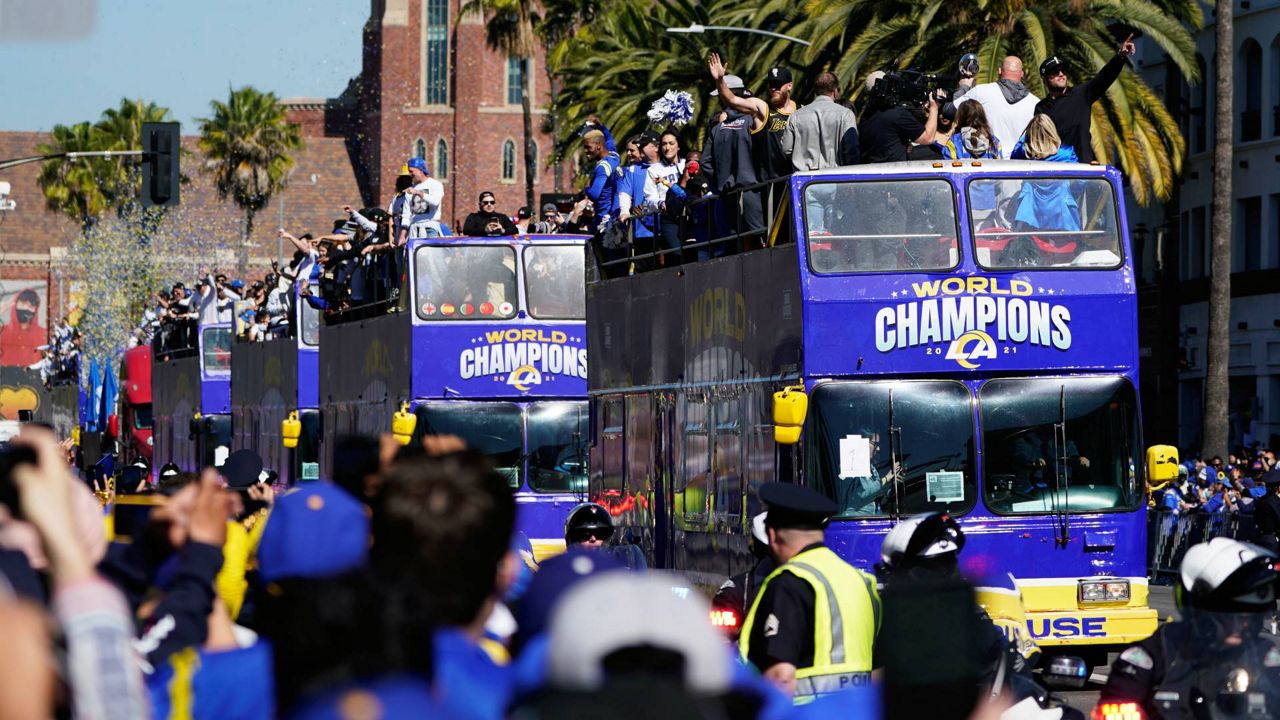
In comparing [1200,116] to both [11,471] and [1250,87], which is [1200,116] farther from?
[11,471]

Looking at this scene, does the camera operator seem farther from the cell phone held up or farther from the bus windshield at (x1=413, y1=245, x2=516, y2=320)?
the cell phone held up

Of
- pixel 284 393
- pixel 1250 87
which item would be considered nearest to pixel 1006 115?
pixel 284 393

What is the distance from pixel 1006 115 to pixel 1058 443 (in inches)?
133

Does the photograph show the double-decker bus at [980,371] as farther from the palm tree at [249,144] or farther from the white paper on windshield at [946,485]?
the palm tree at [249,144]

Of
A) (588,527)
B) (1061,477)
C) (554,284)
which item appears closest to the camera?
(588,527)

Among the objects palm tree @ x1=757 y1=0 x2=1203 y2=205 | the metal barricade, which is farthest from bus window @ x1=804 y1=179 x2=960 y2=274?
palm tree @ x1=757 y1=0 x2=1203 y2=205

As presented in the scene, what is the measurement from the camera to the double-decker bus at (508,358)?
2189 cm

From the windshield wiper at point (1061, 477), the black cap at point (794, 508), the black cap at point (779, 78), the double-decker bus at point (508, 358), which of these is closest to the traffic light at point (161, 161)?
the double-decker bus at point (508, 358)

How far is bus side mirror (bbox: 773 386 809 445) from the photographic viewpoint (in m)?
14.7

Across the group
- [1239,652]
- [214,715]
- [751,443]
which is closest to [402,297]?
[751,443]

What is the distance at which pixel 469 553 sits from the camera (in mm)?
3904

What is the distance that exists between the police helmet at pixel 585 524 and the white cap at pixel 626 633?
10.3 m

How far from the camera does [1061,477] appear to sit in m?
15.1

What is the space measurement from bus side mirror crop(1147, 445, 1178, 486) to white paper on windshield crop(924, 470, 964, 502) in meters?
1.30
